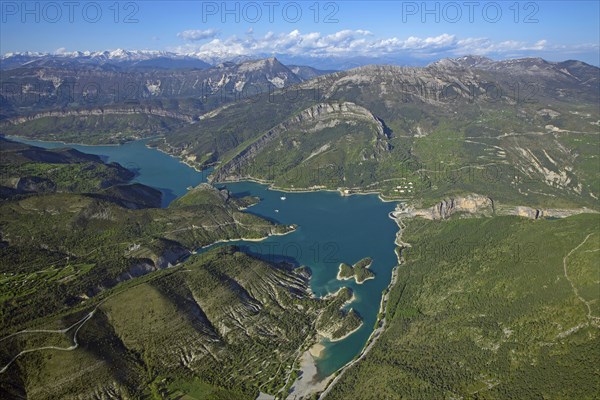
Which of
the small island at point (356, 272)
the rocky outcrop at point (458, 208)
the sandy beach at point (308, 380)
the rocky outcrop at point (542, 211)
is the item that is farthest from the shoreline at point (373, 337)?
the rocky outcrop at point (542, 211)

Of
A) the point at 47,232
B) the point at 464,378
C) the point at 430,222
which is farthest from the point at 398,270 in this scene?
the point at 47,232

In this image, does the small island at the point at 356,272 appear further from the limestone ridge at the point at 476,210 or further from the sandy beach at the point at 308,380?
the limestone ridge at the point at 476,210

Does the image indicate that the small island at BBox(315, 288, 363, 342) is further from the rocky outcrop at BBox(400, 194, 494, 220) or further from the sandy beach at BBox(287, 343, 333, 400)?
the rocky outcrop at BBox(400, 194, 494, 220)

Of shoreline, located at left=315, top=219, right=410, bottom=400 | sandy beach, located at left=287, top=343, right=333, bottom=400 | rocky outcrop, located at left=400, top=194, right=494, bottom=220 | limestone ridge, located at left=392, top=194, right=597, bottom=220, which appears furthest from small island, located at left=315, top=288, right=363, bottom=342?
limestone ridge, located at left=392, top=194, right=597, bottom=220

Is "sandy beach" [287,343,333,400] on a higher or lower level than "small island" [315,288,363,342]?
lower

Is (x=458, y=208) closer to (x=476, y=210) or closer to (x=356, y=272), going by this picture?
(x=476, y=210)

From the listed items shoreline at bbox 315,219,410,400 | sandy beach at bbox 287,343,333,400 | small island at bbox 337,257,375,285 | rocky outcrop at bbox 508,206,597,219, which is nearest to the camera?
sandy beach at bbox 287,343,333,400
